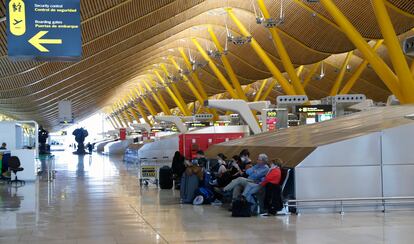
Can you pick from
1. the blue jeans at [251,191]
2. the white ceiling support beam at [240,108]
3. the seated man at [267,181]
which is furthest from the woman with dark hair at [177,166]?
the blue jeans at [251,191]

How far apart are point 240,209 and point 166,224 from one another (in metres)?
1.74

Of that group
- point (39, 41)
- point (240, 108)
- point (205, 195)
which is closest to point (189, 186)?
point (205, 195)

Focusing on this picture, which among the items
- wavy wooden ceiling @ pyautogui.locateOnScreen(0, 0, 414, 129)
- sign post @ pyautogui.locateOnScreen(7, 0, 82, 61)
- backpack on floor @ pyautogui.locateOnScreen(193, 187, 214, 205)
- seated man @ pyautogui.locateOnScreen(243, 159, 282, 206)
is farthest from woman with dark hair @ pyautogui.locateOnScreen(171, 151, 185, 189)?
wavy wooden ceiling @ pyautogui.locateOnScreen(0, 0, 414, 129)

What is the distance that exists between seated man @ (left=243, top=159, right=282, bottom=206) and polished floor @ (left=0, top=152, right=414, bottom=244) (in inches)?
26.2

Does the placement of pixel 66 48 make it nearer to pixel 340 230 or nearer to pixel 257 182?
pixel 257 182

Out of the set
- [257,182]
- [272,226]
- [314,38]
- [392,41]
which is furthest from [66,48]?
[314,38]

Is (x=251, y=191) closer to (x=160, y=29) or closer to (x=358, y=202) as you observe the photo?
(x=358, y=202)

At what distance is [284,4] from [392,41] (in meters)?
15.6

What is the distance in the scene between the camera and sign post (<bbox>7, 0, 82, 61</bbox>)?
16.3 metres

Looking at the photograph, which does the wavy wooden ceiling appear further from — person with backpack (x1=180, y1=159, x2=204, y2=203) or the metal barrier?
the metal barrier

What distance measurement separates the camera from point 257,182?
46.9 feet

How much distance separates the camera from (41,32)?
1639 centimetres

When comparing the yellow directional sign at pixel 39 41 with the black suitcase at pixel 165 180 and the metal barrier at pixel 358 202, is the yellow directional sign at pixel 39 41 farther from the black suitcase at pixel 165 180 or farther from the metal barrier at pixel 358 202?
the metal barrier at pixel 358 202

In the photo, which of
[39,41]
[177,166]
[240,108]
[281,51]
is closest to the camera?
[39,41]
